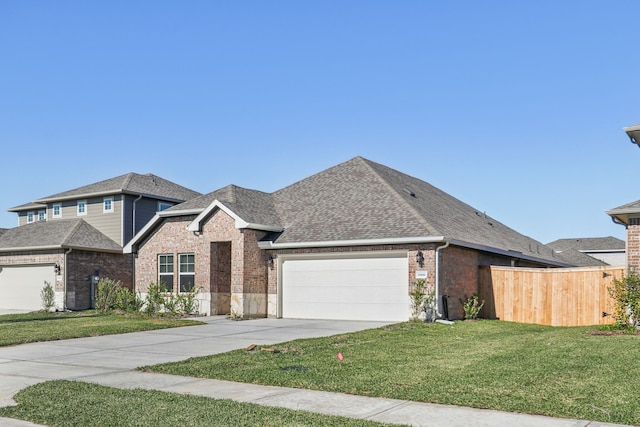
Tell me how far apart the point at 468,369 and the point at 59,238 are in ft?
79.5

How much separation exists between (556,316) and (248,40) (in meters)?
13.8

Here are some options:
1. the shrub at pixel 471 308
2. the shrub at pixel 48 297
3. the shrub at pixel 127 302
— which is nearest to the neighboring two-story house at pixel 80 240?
the shrub at pixel 48 297

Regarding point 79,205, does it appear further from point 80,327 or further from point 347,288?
point 347,288

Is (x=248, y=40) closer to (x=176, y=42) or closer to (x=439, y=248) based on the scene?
(x=176, y=42)

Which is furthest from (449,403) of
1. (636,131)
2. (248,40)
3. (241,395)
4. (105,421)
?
(248,40)

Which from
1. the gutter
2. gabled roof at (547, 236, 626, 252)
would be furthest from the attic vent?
gabled roof at (547, 236, 626, 252)

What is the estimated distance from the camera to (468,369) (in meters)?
10.3

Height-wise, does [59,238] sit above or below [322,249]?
above

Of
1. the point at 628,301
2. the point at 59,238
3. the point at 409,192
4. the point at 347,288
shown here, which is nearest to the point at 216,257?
the point at 347,288

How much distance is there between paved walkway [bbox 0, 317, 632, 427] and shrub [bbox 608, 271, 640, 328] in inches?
284

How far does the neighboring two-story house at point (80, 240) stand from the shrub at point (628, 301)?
20.0 meters

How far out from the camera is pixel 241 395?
8.47 m

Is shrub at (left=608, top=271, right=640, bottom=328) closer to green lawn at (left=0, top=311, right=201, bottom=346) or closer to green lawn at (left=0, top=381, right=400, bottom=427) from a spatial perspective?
green lawn at (left=0, top=381, right=400, bottom=427)

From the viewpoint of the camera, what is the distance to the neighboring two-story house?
28.9m
